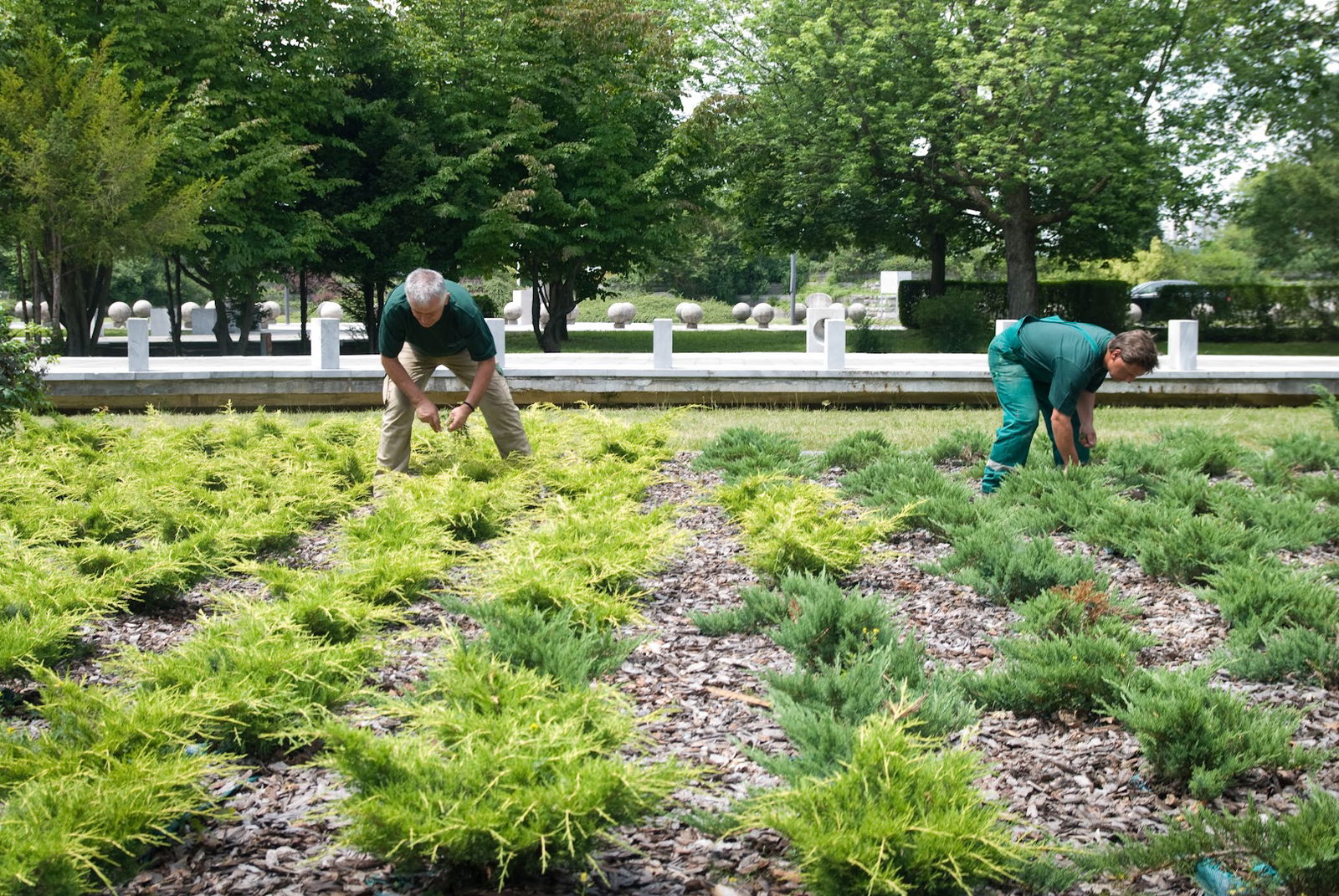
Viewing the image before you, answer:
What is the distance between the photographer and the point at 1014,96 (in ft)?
73.4

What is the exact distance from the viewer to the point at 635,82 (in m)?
23.5

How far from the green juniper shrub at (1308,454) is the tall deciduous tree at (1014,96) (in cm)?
1495

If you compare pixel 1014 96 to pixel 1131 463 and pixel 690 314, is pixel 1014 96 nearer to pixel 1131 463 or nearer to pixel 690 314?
pixel 690 314

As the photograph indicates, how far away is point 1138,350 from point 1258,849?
152 inches

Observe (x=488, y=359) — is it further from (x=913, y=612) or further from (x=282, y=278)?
(x=282, y=278)

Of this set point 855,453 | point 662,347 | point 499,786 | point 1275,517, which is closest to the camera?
point 499,786

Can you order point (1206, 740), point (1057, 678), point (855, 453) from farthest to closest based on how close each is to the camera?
1. point (855, 453)
2. point (1057, 678)
3. point (1206, 740)

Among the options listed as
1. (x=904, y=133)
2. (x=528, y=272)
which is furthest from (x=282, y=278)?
(x=904, y=133)

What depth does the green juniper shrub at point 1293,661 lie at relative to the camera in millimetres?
4129

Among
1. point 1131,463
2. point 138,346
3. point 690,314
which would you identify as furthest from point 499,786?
point 690,314

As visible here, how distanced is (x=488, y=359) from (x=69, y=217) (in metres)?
12.8

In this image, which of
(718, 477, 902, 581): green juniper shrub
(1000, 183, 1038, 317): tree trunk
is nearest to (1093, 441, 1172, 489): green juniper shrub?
(718, 477, 902, 581): green juniper shrub

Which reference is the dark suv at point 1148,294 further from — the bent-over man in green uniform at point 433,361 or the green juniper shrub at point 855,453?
the bent-over man in green uniform at point 433,361

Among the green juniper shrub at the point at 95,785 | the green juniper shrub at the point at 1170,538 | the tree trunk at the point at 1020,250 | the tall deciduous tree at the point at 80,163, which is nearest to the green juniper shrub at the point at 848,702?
the green juniper shrub at the point at 95,785
